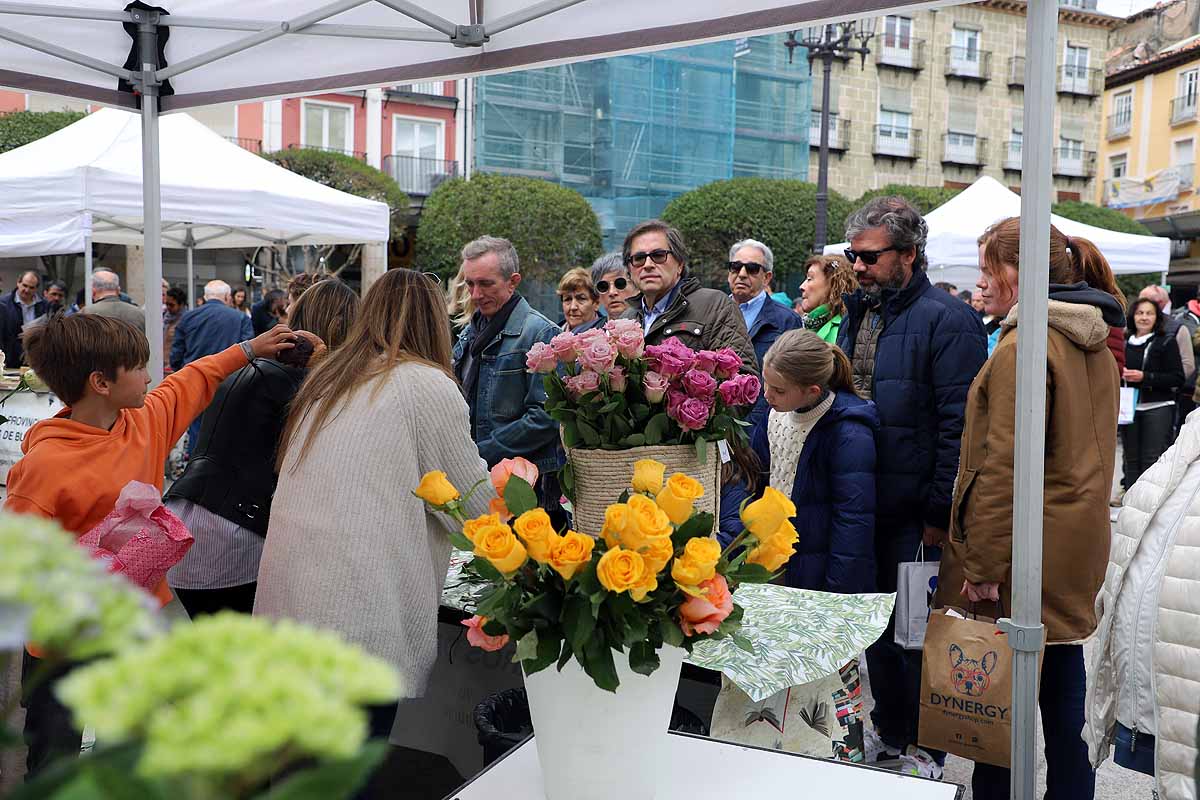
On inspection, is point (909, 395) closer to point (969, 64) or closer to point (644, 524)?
point (644, 524)

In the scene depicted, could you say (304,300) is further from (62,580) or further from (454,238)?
(454,238)

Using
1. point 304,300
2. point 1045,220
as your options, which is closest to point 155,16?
point 304,300

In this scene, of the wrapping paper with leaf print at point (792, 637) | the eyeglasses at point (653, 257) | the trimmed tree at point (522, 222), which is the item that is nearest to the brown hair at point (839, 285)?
the eyeglasses at point (653, 257)

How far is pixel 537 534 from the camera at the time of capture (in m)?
1.26

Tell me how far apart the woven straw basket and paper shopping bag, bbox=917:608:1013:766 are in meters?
0.88

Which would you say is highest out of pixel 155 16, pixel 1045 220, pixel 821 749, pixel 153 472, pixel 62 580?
pixel 155 16

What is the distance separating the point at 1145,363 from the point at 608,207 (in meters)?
19.4

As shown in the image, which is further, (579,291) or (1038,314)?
(579,291)

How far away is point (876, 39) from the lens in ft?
103

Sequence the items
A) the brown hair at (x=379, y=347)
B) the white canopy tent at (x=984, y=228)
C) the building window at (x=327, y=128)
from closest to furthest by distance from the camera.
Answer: the brown hair at (x=379, y=347), the white canopy tent at (x=984, y=228), the building window at (x=327, y=128)

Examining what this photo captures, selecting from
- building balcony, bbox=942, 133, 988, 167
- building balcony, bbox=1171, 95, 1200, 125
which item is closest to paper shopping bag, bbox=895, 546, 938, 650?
building balcony, bbox=942, 133, 988, 167

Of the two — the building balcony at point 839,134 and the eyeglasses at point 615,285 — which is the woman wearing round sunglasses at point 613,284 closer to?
the eyeglasses at point 615,285

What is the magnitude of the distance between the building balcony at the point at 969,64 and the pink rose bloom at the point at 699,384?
3404 cm

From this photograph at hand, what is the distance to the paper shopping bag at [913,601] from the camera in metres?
2.71
